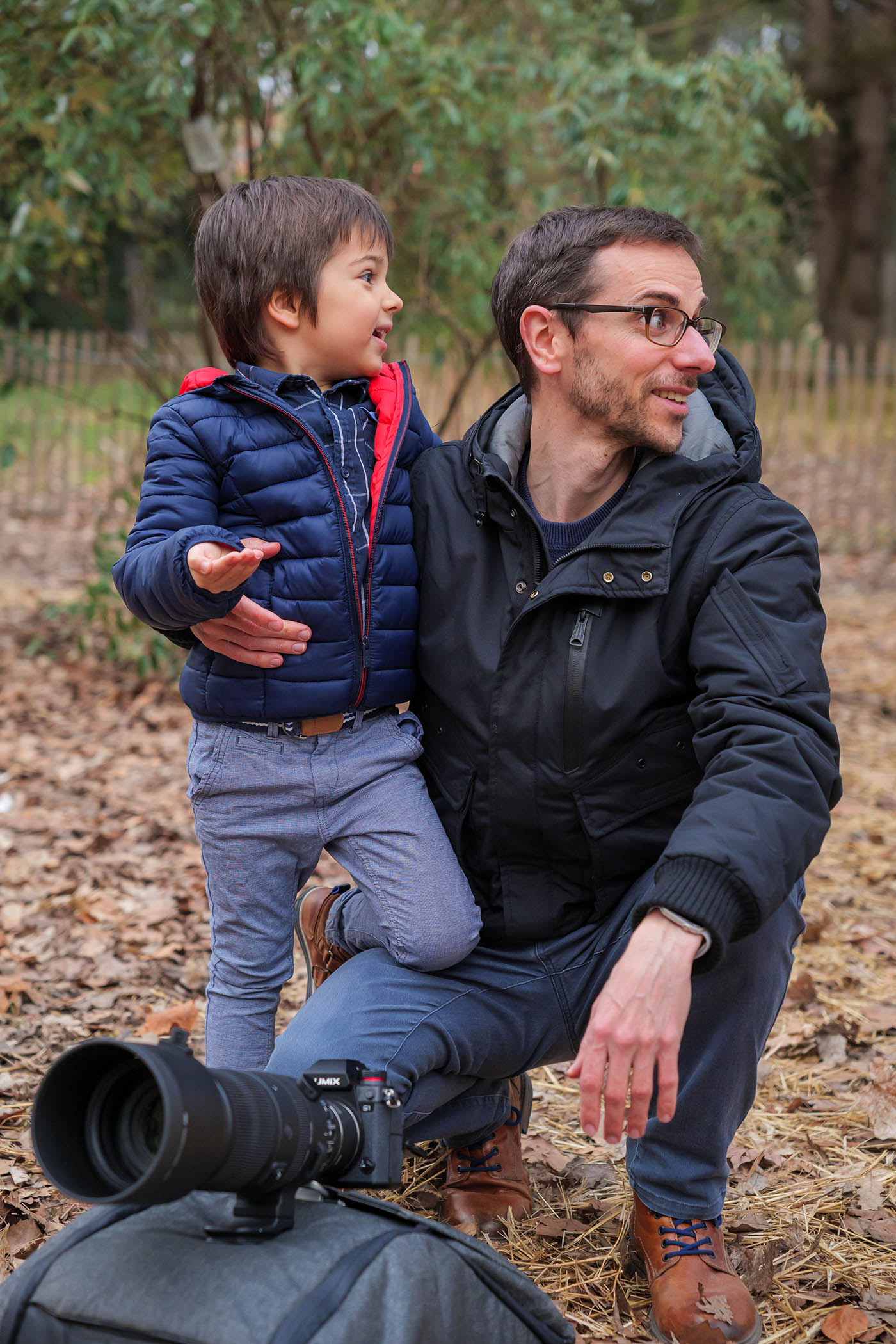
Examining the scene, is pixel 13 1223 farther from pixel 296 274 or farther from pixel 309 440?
pixel 296 274

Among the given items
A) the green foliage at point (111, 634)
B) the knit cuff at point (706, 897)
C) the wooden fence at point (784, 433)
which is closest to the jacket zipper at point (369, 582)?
the knit cuff at point (706, 897)

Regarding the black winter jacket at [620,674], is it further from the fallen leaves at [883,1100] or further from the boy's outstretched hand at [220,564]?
the fallen leaves at [883,1100]

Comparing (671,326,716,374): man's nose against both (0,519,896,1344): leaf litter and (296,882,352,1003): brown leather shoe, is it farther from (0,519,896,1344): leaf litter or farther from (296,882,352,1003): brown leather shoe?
(0,519,896,1344): leaf litter

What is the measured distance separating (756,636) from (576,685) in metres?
0.32

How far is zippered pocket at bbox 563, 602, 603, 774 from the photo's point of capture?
2266 millimetres

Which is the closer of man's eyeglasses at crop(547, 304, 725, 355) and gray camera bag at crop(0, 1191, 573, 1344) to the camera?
gray camera bag at crop(0, 1191, 573, 1344)

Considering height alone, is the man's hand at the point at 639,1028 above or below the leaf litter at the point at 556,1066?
above

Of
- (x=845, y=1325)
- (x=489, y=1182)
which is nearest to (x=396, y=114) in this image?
(x=489, y=1182)

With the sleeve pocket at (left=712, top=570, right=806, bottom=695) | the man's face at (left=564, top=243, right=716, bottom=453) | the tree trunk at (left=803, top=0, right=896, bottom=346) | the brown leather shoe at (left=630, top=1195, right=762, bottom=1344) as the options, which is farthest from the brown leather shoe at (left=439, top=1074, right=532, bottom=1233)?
the tree trunk at (left=803, top=0, right=896, bottom=346)

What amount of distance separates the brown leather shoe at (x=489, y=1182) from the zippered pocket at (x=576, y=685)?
2.46ft

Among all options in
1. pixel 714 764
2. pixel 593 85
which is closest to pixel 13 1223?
pixel 714 764

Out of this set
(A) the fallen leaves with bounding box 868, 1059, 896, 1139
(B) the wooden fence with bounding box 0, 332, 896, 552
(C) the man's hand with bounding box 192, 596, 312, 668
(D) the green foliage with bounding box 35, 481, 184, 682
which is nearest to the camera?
(C) the man's hand with bounding box 192, 596, 312, 668

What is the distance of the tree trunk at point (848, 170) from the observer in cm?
1745

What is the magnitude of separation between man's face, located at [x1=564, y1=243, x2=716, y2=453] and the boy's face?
1.23 ft
